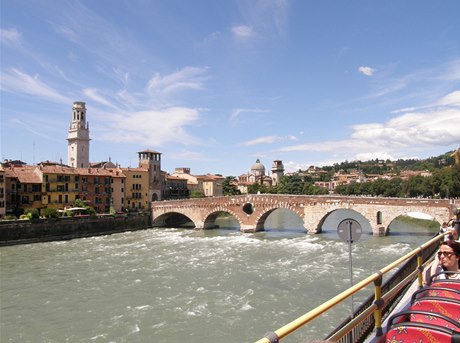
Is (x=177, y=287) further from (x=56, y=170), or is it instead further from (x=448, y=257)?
(x=56, y=170)

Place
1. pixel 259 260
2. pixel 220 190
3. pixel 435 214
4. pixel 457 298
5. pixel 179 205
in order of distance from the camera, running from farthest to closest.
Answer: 1. pixel 220 190
2. pixel 179 205
3. pixel 435 214
4. pixel 259 260
5. pixel 457 298

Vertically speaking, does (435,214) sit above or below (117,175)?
below

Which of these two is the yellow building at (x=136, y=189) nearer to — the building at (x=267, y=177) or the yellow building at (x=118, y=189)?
the yellow building at (x=118, y=189)

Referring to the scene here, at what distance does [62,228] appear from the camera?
4319cm

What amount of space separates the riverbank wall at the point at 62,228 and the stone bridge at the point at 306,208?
6333mm

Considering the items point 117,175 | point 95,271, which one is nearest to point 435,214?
point 95,271

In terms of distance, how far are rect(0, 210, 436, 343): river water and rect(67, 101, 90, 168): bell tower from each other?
32944mm

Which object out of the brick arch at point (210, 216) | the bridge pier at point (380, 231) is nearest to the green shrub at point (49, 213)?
the brick arch at point (210, 216)

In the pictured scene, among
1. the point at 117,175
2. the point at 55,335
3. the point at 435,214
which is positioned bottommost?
the point at 55,335

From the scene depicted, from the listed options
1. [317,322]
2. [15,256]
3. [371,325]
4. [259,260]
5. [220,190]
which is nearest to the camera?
[371,325]

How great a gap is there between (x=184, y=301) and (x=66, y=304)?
548 cm

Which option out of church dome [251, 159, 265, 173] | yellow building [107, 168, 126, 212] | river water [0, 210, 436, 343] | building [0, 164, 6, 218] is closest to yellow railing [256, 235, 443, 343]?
river water [0, 210, 436, 343]

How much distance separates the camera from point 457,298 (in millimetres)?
3965

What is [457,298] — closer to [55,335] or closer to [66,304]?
[55,335]
